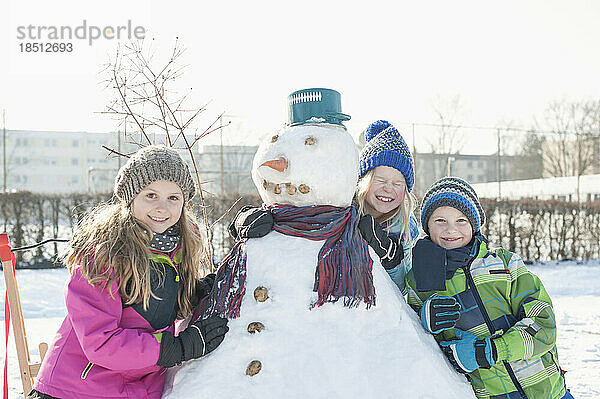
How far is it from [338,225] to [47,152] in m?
44.7

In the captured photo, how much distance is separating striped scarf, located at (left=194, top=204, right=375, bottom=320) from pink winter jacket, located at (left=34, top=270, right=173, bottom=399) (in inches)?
12.3

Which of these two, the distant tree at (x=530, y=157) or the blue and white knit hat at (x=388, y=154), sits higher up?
the distant tree at (x=530, y=157)

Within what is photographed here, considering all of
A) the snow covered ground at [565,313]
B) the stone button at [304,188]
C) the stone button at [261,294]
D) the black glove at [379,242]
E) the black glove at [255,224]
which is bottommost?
the snow covered ground at [565,313]

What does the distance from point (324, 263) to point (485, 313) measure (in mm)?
761

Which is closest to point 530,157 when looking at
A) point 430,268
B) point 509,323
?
point 509,323

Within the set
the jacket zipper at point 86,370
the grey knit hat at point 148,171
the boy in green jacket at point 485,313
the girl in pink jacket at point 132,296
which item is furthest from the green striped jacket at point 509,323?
the jacket zipper at point 86,370

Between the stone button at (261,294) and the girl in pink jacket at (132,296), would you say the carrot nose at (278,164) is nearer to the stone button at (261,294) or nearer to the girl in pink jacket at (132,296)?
the girl in pink jacket at (132,296)

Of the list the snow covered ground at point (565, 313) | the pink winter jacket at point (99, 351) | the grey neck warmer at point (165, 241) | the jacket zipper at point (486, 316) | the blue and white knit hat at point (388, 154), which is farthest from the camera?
the snow covered ground at point (565, 313)

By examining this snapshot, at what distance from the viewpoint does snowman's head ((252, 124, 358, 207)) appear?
7.56ft

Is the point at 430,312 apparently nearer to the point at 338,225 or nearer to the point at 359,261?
the point at 359,261

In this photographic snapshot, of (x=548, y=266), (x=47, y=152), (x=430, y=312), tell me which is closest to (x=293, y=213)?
(x=430, y=312)

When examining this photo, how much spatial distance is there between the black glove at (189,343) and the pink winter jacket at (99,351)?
0.12 feet

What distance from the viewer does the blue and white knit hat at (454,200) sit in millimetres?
2512

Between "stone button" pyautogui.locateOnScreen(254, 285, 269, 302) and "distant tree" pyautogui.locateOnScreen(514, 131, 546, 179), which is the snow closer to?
"stone button" pyautogui.locateOnScreen(254, 285, 269, 302)
